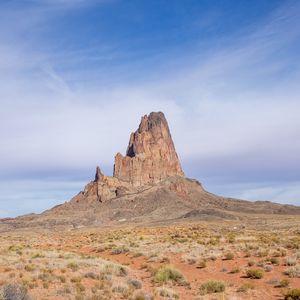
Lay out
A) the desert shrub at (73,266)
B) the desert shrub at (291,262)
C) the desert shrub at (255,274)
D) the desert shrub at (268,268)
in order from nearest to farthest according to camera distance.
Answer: the desert shrub at (255,274), the desert shrub at (73,266), the desert shrub at (268,268), the desert shrub at (291,262)

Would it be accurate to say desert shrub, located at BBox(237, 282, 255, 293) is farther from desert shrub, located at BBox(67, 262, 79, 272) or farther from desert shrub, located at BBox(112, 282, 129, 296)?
desert shrub, located at BBox(67, 262, 79, 272)

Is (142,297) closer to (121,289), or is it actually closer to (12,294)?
(121,289)

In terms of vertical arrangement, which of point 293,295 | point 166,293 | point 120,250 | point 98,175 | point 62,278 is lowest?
point 293,295

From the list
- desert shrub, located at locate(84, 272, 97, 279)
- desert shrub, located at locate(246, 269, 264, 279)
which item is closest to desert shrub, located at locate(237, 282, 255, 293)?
desert shrub, located at locate(246, 269, 264, 279)

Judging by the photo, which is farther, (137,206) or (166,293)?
(137,206)

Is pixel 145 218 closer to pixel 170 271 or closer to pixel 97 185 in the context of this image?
pixel 97 185

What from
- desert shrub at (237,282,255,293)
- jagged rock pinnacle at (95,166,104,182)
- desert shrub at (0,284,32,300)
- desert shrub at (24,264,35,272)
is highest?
jagged rock pinnacle at (95,166,104,182)

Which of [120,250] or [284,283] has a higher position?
[120,250]

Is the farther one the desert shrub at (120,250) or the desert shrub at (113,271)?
the desert shrub at (120,250)

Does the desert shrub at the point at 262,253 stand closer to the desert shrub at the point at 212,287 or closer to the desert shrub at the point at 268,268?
the desert shrub at the point at 268,268

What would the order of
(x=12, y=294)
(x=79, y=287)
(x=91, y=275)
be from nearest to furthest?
(x=12, y=294) → (x=79, y=287) → (x=91, y=275)

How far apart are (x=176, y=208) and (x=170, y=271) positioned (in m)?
137

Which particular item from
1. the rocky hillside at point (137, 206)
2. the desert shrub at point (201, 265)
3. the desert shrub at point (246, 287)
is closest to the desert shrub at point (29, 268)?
the desert shrub at point (201, 265)

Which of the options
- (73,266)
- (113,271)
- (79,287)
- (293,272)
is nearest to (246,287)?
(293,272)
